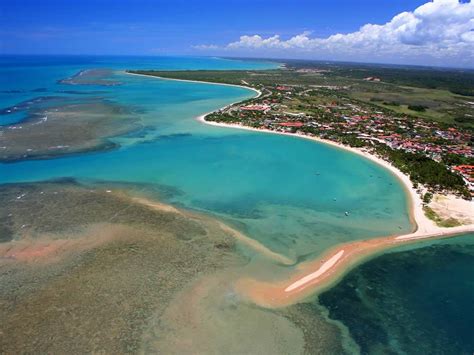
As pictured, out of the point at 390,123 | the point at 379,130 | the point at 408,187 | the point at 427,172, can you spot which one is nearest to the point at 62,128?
the point at 408,187

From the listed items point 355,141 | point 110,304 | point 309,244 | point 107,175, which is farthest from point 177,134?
point 110,304

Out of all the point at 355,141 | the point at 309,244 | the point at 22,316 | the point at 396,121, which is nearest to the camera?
the point at 22,316

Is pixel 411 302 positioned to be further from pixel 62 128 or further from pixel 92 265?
pixel 62 128

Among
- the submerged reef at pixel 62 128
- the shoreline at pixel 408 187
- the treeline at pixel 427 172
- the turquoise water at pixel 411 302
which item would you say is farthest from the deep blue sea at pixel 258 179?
the submerged reef at pixel 62 128

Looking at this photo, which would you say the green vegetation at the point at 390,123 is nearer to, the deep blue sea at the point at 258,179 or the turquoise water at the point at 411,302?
the deep blue sea at the point at 258,179

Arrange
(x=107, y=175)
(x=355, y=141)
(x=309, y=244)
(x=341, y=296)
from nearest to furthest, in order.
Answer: (x=341, y=296)
(x=309, y=244)
(x=107, y=175)
(x=355, y=141)

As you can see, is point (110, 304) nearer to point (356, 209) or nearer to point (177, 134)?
point (356, 209)
